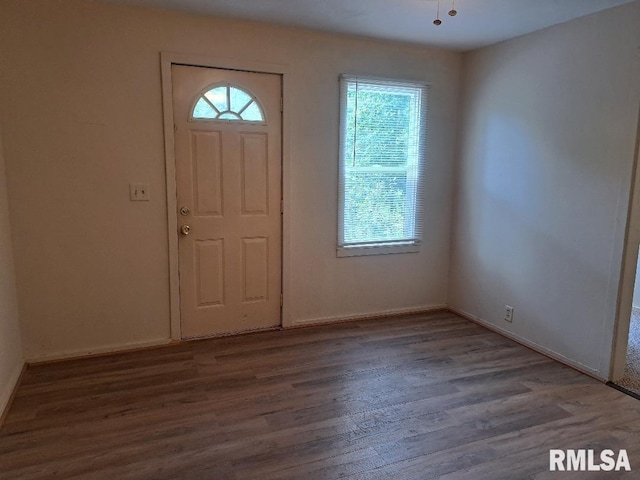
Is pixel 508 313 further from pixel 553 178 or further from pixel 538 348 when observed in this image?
pixel 553 178

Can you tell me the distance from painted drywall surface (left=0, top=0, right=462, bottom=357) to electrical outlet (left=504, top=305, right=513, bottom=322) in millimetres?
1719

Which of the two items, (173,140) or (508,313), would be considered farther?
(508,313)

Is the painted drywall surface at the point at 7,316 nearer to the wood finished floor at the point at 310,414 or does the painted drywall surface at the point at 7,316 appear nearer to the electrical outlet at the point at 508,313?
the wood finished floor at the point at 310,414

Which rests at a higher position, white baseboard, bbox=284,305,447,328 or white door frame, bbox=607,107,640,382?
white door frame, bbox=607,107,640,382

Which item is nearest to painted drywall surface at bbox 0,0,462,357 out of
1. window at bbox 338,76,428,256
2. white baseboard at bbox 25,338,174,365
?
white baseboard at bbox 25,338,174,365

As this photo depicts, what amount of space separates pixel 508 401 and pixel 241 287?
211 cm

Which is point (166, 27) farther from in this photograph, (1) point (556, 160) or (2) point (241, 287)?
(1) point (556, 160)

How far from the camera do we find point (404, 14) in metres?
3.00

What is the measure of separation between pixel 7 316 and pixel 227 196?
1.63 m

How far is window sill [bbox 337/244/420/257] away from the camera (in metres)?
3.84

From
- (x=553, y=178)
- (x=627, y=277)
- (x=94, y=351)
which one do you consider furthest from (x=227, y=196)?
(x=627, y=277)

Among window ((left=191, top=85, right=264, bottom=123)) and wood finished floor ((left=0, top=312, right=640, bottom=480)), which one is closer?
wood finished floor ((left=0, top=312, right=640, bottom=480))

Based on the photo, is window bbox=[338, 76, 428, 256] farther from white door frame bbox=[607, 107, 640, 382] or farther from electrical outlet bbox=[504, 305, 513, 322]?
white door frame bbox=[607, 107, 640, 382]

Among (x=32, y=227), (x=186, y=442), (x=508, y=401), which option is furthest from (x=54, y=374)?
(x=508, y=401)
